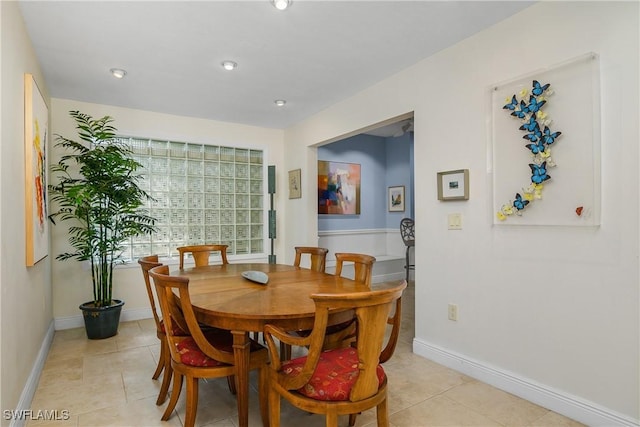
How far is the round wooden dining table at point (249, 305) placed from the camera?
164 cm

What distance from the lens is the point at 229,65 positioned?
9.71 ft

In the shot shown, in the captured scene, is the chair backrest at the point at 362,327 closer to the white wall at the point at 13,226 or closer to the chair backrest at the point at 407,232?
the white wall at the point at 13,226

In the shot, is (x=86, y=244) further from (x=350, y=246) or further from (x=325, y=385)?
(x=350, y=246)

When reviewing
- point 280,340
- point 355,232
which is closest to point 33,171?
point 280,340

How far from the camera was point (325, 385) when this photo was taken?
148 cm

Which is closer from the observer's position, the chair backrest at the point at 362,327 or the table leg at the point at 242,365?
the chair backrest at the point at 362,327

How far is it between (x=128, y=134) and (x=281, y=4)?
2.88 meters

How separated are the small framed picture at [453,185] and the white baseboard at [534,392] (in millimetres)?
1211

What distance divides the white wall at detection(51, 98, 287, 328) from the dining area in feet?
6.49

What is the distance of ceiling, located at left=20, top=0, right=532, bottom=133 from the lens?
2188 mm

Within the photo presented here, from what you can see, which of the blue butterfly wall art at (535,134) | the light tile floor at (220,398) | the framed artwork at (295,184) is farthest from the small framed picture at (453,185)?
the framed artwork at (295,184)

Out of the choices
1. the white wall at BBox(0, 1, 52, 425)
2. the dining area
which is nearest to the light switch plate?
the dining area

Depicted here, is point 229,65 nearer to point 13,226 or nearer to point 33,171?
point 33,171

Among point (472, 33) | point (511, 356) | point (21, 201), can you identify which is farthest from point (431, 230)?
point (21, 201)
